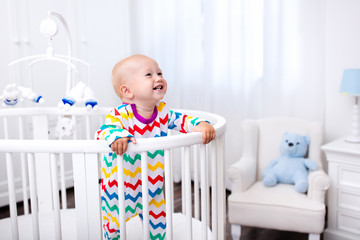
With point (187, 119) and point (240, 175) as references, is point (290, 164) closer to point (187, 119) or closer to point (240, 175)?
point (240, 175)

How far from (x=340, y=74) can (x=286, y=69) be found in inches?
11.5

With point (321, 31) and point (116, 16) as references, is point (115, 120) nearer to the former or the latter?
point (321, 31)

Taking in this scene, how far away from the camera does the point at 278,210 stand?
1.56m

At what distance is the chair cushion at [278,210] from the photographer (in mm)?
1515

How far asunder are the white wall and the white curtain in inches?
1.8

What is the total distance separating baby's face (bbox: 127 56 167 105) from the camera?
3.32 feet

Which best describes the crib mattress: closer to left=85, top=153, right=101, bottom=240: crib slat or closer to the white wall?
left=85, top=153, right=101, bottom=240: crib slat

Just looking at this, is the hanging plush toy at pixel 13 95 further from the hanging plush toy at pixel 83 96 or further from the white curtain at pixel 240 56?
the white curtain at pixel 240 56

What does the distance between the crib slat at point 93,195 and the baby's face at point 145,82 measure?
284 millimetres

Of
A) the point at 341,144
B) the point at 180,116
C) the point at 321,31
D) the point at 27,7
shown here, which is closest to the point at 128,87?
the point at 180,116

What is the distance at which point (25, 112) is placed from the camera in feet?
4.68

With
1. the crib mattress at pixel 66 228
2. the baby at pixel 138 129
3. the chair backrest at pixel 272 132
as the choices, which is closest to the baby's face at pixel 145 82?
the baby at pixel 138 129

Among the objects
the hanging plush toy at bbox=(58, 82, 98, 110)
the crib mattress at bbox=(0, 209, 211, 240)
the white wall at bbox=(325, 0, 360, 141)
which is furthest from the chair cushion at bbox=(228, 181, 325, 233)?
the hanging plush toy at bbox=(58, 82, 98, 110)

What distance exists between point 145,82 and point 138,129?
139mm
